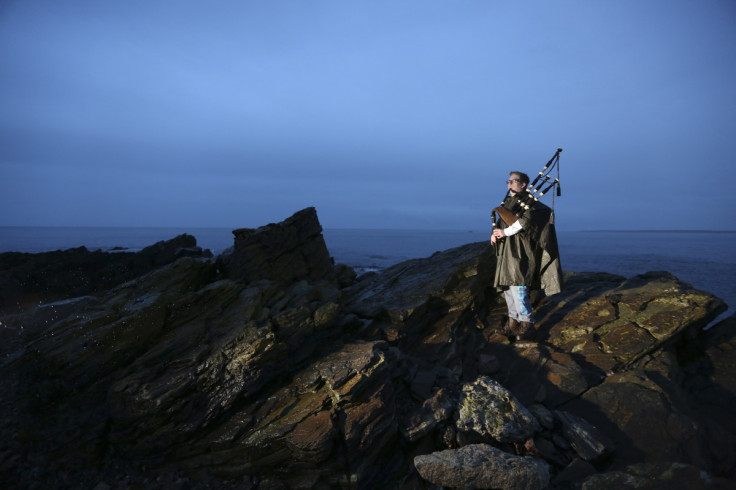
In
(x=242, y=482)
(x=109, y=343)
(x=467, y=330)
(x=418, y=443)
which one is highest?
(x=109, y=343)

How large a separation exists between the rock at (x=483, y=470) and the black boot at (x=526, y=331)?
4056 mm

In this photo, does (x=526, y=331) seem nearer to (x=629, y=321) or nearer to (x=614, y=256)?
(x=629, y=321)

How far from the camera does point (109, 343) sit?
671 cm

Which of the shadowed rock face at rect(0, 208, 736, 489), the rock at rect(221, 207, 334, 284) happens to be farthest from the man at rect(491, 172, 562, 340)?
the rock at rect(221, 207, 334, 284)

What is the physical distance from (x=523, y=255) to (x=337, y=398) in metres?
6.36

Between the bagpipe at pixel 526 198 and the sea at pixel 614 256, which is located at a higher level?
the bagpipe at pixel 526 198

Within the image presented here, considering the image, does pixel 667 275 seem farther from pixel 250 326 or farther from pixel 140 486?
pixel 140 486

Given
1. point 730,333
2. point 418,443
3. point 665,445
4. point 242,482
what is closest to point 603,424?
point 665,445

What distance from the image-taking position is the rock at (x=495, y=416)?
229 inches

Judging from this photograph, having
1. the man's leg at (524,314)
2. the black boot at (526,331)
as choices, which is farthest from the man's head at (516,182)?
the black boot at (526,331)

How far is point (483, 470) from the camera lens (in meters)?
4.84

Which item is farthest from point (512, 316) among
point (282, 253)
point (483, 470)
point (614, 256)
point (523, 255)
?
point (614, 256)

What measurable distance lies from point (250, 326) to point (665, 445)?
8.39m

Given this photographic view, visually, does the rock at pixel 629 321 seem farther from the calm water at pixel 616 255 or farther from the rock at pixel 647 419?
the calm water at pixel 616 255
